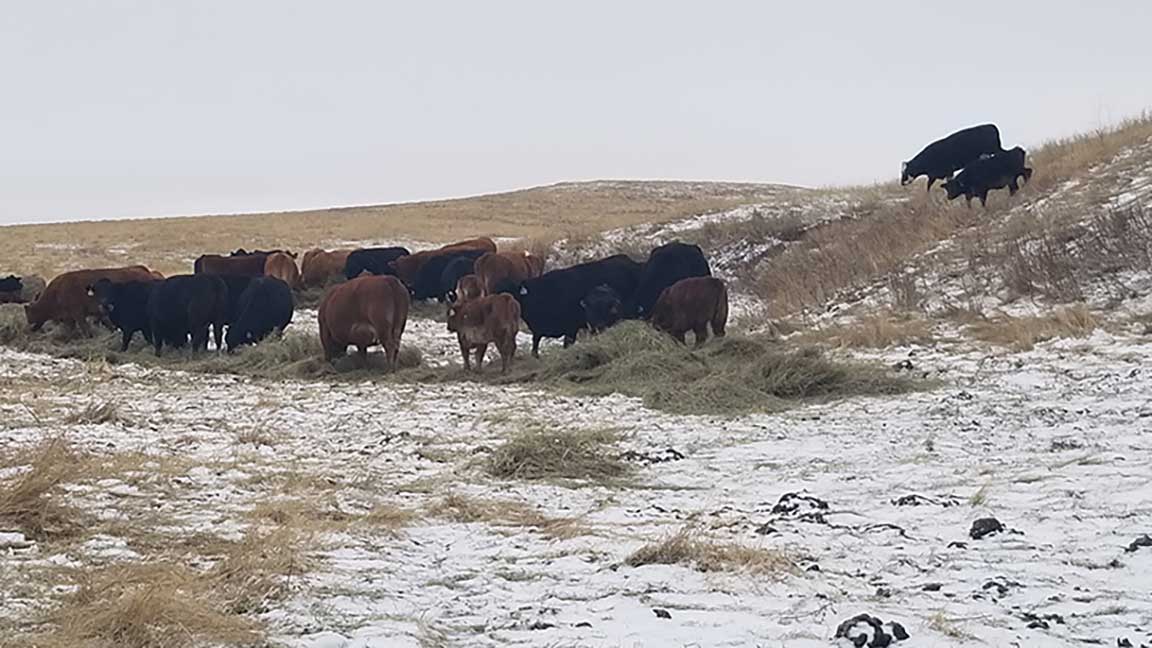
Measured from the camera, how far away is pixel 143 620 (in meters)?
3.61

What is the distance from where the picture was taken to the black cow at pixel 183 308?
1648 cm

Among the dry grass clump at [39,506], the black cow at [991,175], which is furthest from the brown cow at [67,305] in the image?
the black cow at [991,175]

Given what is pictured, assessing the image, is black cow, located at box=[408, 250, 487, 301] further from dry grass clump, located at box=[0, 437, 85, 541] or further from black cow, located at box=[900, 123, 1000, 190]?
dry grass clump, located at box=[0, 437, 85, 541]

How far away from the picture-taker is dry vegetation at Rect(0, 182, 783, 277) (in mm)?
37906

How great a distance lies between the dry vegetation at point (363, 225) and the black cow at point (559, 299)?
17.0m

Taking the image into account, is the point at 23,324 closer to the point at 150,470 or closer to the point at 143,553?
the point at 150,470

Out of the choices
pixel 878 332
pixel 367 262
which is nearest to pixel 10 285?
pixel 367 262

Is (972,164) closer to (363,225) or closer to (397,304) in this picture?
(397,304)

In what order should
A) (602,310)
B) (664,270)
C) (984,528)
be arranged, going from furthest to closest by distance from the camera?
1. (664,270)
2. (602,310)
3. (984,528)

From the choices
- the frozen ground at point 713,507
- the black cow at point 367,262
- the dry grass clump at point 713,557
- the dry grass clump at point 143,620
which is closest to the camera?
the dry grass clump at point 143,620

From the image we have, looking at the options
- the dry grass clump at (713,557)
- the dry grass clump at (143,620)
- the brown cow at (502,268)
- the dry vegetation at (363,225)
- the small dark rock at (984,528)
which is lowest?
the small dark rock at (984,528)

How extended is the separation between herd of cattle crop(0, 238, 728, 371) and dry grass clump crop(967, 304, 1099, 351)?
130 inches

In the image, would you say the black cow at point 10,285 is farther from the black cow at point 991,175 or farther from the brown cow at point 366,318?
the black cow at point 991,175

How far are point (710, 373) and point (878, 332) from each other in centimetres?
264
